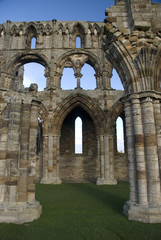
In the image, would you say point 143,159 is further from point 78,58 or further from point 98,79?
point 78,58

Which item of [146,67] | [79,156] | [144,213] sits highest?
[146,67]

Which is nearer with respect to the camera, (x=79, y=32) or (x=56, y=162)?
(x=56, y=162)

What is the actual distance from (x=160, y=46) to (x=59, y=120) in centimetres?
903

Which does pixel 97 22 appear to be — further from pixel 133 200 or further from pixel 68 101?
pixel 133 200

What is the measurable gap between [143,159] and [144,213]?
1.26 metres

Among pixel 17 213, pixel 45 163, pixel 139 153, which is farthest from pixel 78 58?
pixel 17 213

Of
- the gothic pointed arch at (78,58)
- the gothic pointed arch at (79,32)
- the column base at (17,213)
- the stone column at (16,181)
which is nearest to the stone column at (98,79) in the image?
the gothic pointed arch at (78,58)

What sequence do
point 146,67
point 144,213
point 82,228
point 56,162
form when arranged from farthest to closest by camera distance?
point 56,162 → point 146,67 → point 144,213 → point 82,228

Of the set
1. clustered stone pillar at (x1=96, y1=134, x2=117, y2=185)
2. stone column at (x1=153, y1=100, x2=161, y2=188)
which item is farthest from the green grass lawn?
clustered stone pillar at (x1=96, y1=134, x2=117, y2=185)

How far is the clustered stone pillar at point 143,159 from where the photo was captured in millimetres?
4398

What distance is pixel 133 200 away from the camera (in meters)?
4.72

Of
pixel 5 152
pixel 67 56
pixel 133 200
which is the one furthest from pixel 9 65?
pixel 133 200

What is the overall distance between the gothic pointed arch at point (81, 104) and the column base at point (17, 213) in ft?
28.2

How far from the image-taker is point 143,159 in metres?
4.74
